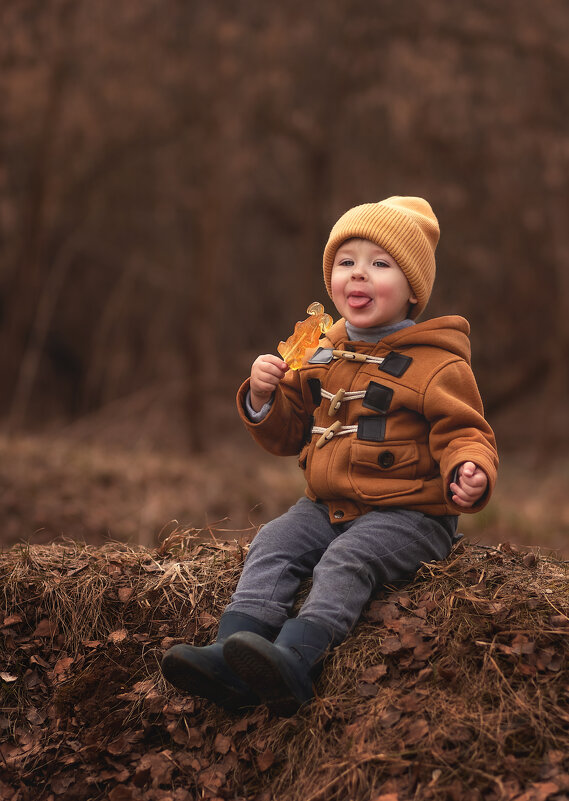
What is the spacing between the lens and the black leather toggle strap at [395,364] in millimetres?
3043

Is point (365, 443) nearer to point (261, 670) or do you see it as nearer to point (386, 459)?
point (386, 459)

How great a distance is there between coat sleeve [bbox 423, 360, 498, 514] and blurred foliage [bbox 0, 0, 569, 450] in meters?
9.84

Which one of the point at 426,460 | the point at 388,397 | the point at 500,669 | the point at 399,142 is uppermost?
the point at 399,142

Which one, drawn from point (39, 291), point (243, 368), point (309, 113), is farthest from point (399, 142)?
point (39, 291)

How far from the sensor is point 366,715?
2600mm

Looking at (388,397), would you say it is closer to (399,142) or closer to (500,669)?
(500,669)

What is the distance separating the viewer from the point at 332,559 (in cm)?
289

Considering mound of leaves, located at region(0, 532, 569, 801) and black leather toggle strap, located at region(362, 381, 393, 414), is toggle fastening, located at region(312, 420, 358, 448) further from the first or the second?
mound of leaves, located at region(0, 532, 569, 801)

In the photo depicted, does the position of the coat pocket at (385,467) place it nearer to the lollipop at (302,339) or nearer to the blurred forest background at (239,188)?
the lollipop at (302,339)

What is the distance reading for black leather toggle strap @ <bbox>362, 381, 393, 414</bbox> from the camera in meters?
3.02

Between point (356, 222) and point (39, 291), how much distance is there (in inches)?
462

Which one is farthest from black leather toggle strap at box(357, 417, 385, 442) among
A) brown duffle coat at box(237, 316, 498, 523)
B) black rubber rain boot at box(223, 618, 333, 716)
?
black rubber rain boot at box(223, 618, 333, 716)

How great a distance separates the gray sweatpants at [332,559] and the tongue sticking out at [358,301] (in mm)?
748

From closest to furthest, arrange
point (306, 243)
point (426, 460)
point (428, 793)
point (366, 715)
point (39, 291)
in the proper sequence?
point (428, 793) → point (366, 715) → point (426, 460) → point (39, 291) → point (306, 243)
